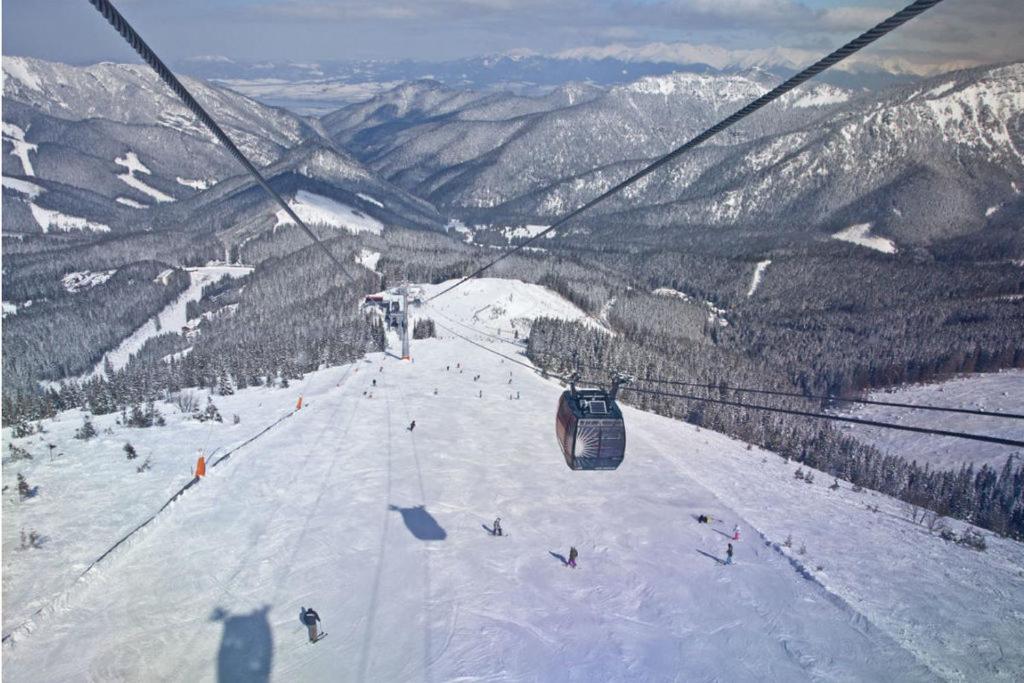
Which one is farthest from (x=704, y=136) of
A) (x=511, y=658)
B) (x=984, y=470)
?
(x=984, y=470)

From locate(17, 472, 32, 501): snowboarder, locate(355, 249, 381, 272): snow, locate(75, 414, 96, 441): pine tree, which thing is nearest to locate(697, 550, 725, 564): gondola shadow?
locate(17, 472, 32, 501): snowboarder

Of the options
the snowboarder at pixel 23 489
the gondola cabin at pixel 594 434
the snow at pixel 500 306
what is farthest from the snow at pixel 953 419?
the snowboarder at pixel 23 489

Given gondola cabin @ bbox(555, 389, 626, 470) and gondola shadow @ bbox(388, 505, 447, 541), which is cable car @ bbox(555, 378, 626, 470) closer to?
gondola cabin @ bbox(555, 389, 626, 470)

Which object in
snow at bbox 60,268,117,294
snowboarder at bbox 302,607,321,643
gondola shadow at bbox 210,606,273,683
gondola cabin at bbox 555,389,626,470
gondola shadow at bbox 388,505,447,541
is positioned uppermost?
snow at bbox 60,268,117,294

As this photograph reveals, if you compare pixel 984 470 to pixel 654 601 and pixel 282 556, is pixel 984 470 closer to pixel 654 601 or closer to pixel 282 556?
pixel 654 601

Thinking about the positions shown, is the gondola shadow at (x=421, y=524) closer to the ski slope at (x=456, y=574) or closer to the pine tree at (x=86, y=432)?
the ski slope at (x=456, y=574)

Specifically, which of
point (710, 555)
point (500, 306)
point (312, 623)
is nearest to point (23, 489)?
point (312, 623)
